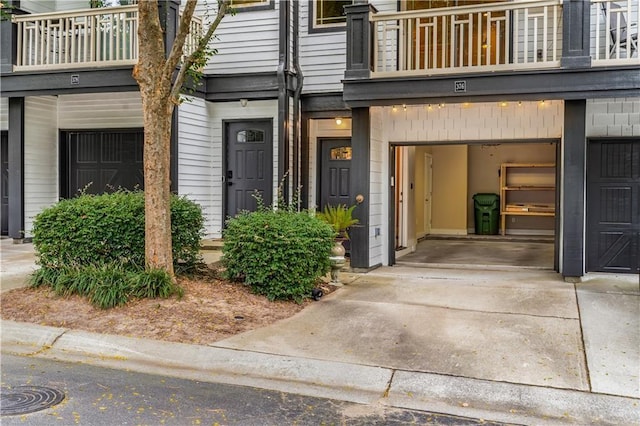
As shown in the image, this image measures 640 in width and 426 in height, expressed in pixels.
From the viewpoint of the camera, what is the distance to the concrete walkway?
433 cm

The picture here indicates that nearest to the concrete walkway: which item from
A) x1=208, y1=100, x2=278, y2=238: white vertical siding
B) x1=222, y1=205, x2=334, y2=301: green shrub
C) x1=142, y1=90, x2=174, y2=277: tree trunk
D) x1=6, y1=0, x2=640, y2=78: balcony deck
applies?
x1=222, y1=205, x2=334, y2=301: green shrub

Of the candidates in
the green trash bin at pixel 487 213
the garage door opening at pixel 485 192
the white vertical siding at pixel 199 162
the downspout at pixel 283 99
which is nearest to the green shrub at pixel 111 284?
the white vertical siding at pixel 199 162

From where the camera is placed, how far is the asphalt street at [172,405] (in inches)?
152

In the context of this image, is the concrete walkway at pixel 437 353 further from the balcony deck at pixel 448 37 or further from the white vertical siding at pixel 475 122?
the balcony deck at pixel 448 37

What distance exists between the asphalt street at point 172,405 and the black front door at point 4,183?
8.55 meters

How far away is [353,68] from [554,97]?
298cm

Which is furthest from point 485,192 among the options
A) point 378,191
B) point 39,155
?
point 39,155

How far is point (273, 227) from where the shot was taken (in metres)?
6.90

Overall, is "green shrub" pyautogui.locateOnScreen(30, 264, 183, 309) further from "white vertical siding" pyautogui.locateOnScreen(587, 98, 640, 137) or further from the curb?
"white vertical siding" pyautogui.locateOnScreen(587, 98, 640, 137)

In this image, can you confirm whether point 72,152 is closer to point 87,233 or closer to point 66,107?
point 66,107

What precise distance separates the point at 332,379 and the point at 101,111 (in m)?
8.74

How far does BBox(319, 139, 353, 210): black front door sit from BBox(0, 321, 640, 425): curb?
5915 mm

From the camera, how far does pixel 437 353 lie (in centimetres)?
520

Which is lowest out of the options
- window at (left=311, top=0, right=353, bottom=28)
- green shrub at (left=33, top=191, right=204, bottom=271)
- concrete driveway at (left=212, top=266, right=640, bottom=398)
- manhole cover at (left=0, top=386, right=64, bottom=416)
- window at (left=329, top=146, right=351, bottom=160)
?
manhole cover at (left=0, top=386, right=64, bottom=416)
